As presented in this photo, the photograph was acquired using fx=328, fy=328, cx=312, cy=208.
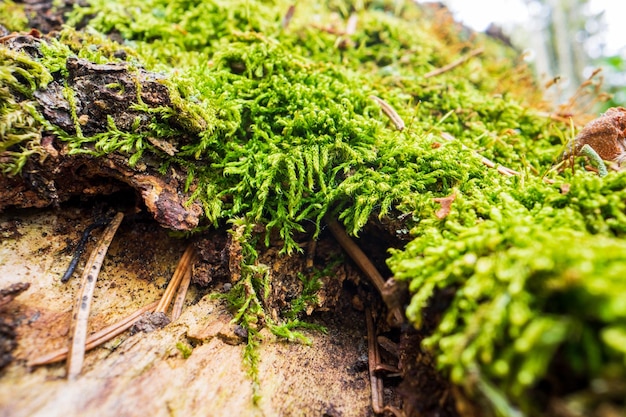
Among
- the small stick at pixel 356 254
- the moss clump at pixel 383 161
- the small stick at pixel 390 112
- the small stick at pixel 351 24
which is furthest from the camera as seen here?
the small stick at pixel 351 24

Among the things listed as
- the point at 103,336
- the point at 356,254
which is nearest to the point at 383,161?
the point at 356,254

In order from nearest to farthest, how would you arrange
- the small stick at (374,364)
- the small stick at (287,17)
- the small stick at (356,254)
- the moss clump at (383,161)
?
the moss clump at (383,161) < the small stick at (374,364) < the small stick at (356,254) < the small stick at (287,17)

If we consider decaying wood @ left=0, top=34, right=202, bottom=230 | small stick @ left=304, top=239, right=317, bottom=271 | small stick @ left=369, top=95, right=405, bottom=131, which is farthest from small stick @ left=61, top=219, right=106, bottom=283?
small stick @ left=369, top=95, right=405, bottom=131

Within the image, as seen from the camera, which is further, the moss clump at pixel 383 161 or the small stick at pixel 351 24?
the small stick at pixel 351 24

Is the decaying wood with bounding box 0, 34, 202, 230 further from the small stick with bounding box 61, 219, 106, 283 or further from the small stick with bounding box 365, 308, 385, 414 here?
the small stick with bounding box 365, 308, 385, 414

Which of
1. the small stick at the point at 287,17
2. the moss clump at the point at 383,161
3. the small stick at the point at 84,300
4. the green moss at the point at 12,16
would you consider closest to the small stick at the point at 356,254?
the moss clump at the point at 383,161

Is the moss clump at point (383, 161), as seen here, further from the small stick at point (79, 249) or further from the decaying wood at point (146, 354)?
A: the small stick at point (79, 249)

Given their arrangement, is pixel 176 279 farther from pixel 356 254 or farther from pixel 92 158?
pixel 356 254
